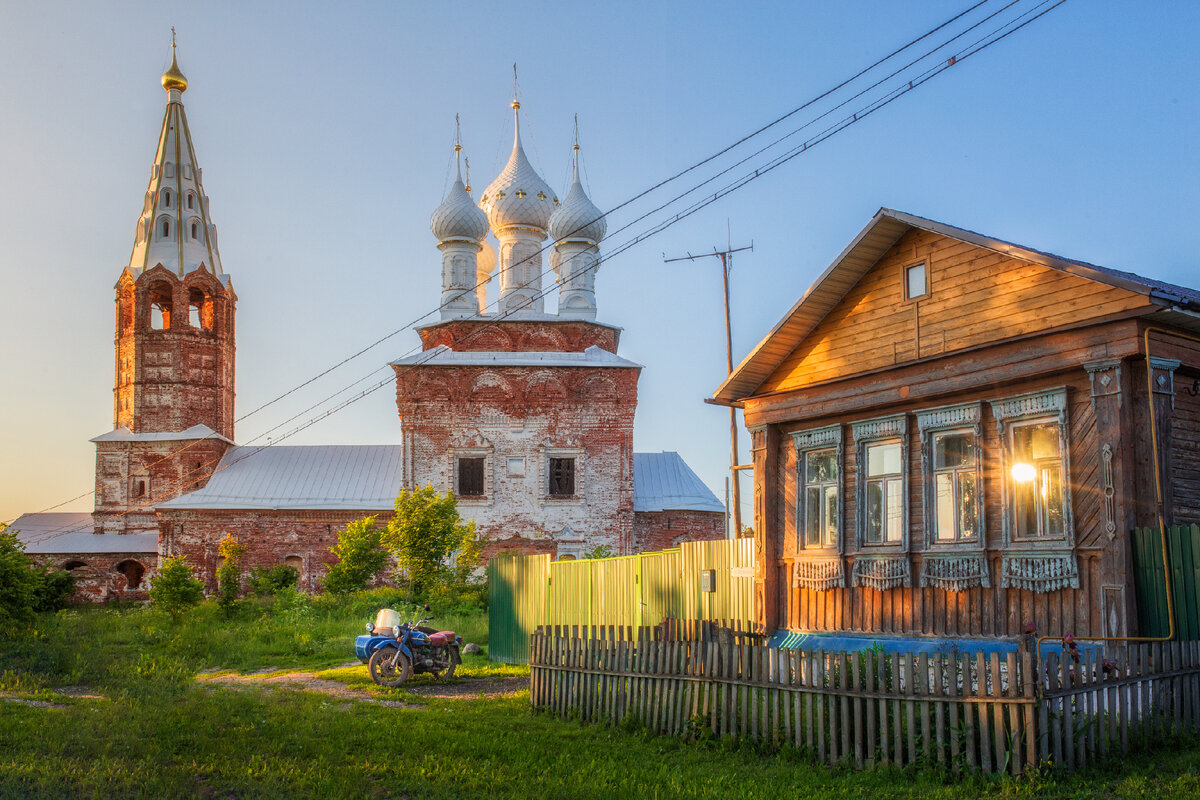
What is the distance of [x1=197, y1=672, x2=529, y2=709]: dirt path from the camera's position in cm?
1455

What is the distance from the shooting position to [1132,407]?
35.5 ft

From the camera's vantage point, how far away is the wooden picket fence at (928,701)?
27.8 feet

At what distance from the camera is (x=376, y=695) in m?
14.8

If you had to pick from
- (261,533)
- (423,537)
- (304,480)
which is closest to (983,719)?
(423,537)

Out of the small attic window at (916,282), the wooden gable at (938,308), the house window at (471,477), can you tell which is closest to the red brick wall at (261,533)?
the house window at (471,477)

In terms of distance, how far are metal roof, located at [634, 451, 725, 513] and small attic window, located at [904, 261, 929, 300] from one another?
2626 centimetres

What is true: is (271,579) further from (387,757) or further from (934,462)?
(387,757)

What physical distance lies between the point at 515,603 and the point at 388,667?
4833mm

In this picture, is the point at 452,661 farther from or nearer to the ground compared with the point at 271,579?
nearer to the ground

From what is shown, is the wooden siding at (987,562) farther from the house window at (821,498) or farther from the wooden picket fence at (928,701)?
the wooden picket fence at (928,701)

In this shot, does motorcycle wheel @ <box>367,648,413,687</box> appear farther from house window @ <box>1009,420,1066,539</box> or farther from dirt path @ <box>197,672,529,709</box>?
house window @ <box>1009,420,1066,539</box>

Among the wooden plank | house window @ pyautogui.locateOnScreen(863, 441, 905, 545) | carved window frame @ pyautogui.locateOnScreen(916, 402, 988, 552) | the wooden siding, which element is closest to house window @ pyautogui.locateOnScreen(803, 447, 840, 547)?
the wooden siding

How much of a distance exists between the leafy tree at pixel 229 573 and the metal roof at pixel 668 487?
43.9ft

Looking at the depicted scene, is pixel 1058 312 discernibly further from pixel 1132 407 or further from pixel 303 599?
pixel 303 599
